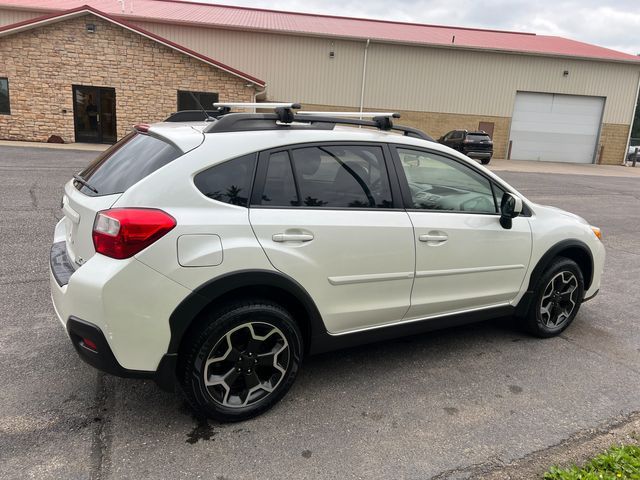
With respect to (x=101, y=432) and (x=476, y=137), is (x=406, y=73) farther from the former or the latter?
(x=101, y=432)

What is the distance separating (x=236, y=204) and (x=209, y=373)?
943 millimetres

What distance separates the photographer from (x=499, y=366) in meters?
3.72

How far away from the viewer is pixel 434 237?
3.34 meters

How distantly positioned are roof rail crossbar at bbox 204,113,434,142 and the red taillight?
660mm

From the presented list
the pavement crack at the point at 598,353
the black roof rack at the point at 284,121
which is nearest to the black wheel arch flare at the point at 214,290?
the black roof rack at the point at 284,121

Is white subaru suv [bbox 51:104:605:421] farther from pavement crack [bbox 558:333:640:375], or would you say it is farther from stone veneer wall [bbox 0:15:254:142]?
stone veneer wall [bbox 0:15:254:142]

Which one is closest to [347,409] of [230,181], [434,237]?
[434,237]

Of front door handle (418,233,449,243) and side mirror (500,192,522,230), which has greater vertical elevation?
side mirror (500,192,522,230)

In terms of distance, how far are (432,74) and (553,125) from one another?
27.2ft

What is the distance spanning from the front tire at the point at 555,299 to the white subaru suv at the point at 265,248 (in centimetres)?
40

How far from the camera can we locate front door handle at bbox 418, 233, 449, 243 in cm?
329

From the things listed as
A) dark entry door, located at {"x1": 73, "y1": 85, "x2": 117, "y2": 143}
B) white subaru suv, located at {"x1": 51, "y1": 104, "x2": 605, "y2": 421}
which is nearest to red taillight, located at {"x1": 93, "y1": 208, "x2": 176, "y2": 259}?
white subaru suv, located at {"x1": 51, "y1": 104, "x2": 605, "y2": 421}

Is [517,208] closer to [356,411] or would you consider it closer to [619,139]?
[356,411]

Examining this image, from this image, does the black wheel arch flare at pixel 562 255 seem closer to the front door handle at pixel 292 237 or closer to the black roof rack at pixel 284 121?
the black roof rack at pixel 284 121
